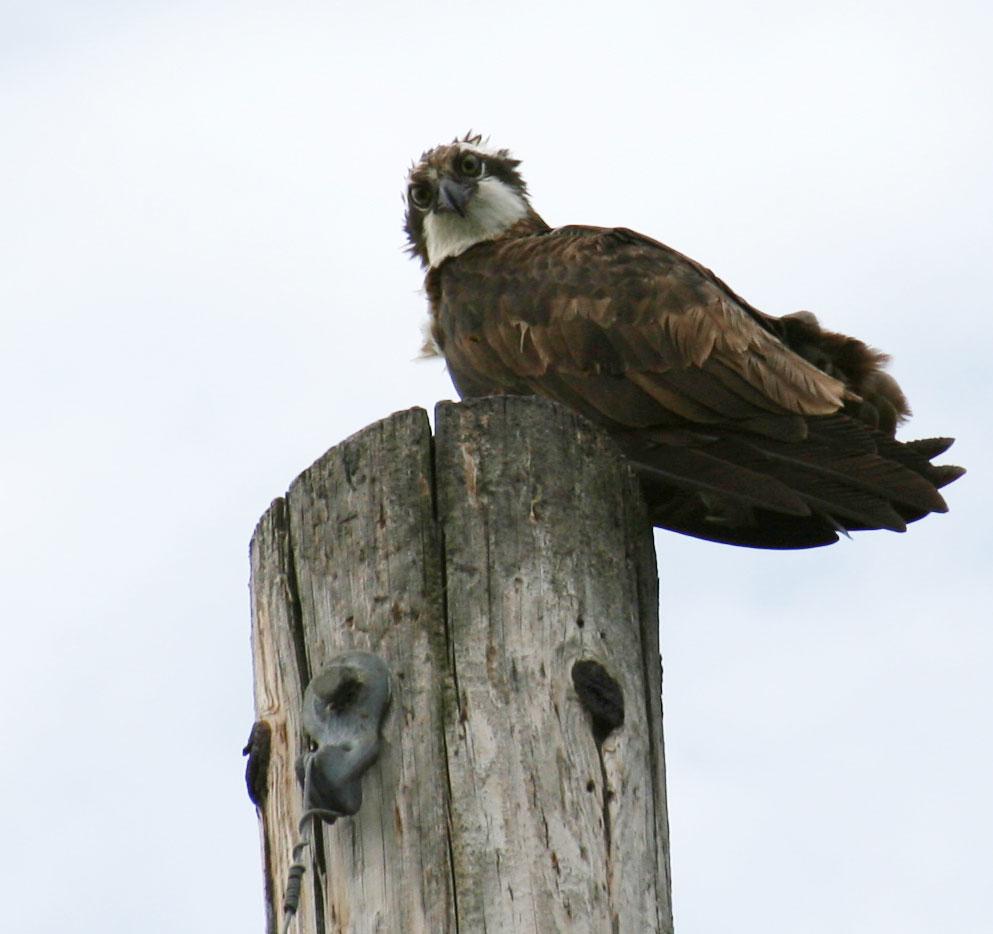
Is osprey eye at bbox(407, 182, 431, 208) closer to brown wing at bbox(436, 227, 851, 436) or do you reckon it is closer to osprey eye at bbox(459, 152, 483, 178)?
osprey eye at bbox(459, 152, 483, 178)

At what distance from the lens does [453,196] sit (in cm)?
715

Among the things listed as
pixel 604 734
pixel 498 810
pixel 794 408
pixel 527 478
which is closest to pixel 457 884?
pixel 498 810

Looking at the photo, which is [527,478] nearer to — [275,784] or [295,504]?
[295,504]

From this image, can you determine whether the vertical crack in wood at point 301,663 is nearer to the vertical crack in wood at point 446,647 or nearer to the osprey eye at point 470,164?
the vertical crack in wood at point 446,647

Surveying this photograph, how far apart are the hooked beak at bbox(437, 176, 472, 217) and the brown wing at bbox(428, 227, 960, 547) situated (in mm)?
799

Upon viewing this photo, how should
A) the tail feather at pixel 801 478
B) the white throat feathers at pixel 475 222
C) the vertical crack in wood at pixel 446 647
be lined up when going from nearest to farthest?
1. the vertical crack in wood at pixel 446 647
2. the tail feather at pixel 801 478
3. the white throat feathers at pixel 475 222

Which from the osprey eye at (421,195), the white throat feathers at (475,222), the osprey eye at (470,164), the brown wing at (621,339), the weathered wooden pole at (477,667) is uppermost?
the osprey eye at (470,164)

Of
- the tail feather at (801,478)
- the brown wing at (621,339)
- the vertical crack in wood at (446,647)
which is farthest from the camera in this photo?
the brown wing at (621,339)

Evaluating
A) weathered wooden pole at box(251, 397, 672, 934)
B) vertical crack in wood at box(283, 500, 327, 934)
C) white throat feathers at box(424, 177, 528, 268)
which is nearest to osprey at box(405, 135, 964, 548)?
white throat feathers at box(424, 177, 528, 268)

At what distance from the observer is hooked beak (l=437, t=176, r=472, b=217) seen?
7121 mm

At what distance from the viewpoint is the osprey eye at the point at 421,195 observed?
7363 millimetres

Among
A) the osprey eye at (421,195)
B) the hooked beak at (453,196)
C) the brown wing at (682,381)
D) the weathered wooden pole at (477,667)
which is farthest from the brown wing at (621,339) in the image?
the weathered wooden pole at (477,667)

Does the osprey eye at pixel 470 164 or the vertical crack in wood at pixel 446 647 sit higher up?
the osprey eye at pixel 470 164

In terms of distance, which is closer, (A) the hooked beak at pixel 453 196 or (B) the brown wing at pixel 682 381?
(B) the brown wing at pixel 682 381
